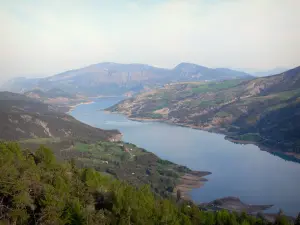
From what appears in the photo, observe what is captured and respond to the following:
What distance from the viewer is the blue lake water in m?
50.2

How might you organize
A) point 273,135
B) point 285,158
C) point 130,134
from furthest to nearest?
point 130,134
point 273,135
point 285,158

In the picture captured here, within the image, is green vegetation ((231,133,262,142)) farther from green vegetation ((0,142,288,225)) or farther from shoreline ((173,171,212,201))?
green vegetation ((0,142,288,225))

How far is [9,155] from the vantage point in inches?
771

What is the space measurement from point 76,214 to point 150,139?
270 ft

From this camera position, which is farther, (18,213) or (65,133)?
(65,133)

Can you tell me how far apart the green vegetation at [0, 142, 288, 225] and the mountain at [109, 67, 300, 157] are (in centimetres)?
6761

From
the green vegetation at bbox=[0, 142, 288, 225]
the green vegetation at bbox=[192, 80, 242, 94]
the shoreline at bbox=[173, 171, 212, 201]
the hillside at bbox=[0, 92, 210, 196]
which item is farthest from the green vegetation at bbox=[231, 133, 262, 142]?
the green vegetation at bbox=[0, 142, 288, 225]

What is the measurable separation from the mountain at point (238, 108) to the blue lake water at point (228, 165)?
26.7 feet

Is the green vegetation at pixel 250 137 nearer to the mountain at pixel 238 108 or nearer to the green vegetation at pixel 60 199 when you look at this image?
the mountain at pixel 238 108

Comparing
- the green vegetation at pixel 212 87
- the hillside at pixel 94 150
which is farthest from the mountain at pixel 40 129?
the green vegetation at pixel 212 87

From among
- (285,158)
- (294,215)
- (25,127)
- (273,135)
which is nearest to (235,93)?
(273,135)

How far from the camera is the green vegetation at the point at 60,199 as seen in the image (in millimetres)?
14461

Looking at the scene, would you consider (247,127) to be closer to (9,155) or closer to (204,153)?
(204,153)

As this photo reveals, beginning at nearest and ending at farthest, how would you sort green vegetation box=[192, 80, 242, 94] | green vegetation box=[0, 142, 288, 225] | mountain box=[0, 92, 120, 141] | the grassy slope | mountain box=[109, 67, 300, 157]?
green vegetation box=[0, 142, 288, 225]
the grassy slope
mountain box=[0, 92, 120, 141]
mountain box=[109, 67, 300, 157]
green vegetation box=[192, 80, 242, 94]
